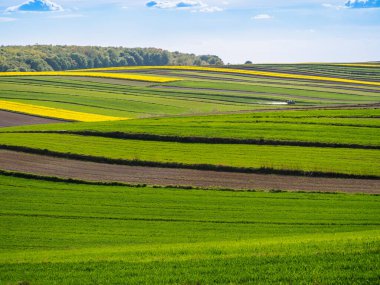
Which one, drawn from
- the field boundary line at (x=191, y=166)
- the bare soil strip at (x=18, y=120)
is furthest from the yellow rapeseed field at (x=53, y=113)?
the field boundary line at (x=191, y=166)

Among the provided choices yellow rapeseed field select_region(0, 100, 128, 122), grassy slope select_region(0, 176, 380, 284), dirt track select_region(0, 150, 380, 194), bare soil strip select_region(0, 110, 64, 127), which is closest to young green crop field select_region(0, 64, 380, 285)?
grassy slope select_region(0, 176, 380, 284)

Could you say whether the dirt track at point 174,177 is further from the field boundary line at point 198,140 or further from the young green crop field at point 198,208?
the field boundary line at point 198,140

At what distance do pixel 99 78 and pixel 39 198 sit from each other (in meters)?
96.4

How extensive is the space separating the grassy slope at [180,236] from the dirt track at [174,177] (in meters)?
2.06

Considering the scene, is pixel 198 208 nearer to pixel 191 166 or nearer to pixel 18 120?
pixel 191 166

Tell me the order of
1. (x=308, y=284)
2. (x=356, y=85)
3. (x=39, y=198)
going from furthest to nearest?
(x=356, y=85) < (x=39, y=198) < (x=308, y=284)

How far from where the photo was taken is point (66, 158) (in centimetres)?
4678

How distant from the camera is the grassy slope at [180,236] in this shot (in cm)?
1943

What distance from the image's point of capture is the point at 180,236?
28125 mm

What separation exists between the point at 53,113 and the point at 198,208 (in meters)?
51.9

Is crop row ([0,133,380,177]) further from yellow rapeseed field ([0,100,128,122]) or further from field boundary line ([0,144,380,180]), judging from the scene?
yellow rapeseed field ([0,100,128,122])

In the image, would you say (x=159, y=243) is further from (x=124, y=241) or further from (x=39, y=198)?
(x=39, y=198)

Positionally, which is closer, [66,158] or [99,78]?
[66,158]

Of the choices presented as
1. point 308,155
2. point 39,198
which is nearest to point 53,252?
point 39,198
